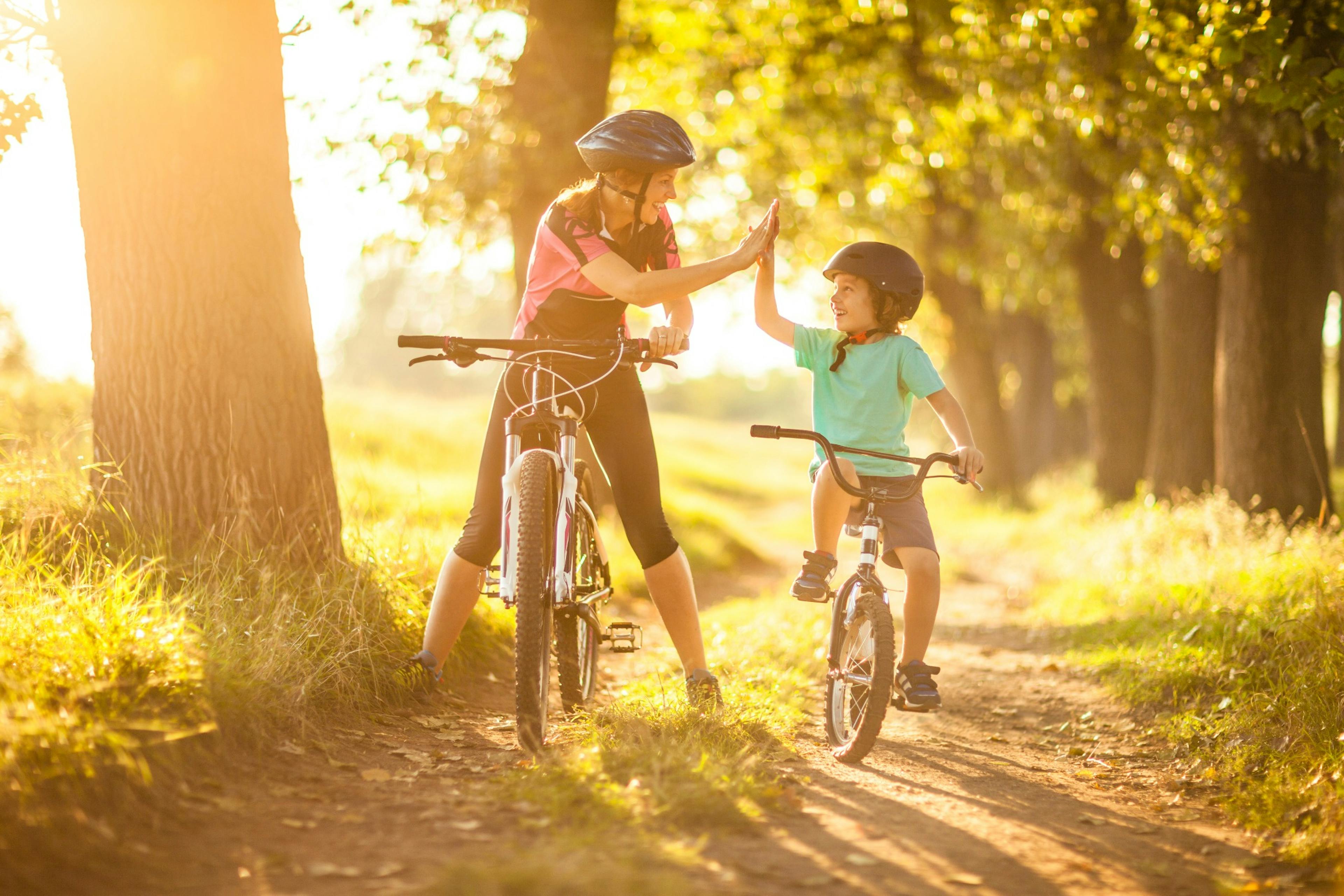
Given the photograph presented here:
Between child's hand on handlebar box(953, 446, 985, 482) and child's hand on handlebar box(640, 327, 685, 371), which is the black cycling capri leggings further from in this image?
child's hand on handlebar box(953, 446, 985, 482)

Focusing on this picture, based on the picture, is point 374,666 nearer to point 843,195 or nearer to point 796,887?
point 796,887

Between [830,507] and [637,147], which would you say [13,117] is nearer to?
[637,147]

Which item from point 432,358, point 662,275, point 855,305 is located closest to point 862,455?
point 855,305

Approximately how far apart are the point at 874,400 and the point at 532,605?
157cm

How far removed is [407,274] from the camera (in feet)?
265

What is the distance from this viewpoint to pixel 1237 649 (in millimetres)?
5137

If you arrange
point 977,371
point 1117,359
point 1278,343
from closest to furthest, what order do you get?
point 1278,343
point 1117,359
point 977,371

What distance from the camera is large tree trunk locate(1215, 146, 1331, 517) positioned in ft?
25.8

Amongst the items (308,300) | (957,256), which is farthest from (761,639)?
(957,256)

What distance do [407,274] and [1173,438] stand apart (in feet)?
250

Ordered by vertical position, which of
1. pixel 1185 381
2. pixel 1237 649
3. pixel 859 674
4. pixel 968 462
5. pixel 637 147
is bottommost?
pixel 1237 649

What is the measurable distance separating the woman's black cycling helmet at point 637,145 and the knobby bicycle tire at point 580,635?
1138 millimetres

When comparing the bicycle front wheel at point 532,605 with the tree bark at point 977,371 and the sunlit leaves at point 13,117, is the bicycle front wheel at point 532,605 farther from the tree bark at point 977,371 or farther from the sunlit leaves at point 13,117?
the tree bark at point 977,371

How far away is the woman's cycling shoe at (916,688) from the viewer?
13.2 ft
